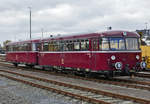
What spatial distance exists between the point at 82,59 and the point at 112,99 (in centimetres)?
724

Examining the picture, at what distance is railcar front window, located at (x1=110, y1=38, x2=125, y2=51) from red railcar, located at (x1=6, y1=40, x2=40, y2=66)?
33.8 feet

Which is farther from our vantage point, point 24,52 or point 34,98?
point 24,52

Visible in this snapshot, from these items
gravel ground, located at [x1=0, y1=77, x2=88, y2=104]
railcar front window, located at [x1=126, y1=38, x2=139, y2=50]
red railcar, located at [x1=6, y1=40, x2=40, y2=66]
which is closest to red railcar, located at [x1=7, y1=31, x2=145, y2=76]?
railcar front window, located at [x1=126, y1=38, x2=139, y2=50]

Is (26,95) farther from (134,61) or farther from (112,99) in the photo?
(134,61)

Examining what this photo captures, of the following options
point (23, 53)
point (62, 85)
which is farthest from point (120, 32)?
point (23, 53)

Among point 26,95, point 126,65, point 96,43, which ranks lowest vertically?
point 26,95

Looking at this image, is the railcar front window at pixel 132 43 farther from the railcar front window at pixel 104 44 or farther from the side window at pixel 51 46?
the side window at pixel 51 46

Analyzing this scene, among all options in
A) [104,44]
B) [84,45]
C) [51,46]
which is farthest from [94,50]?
[51,46]

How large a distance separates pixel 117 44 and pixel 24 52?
13811mm

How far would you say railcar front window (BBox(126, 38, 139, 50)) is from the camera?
15.2 m

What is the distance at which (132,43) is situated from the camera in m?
15.4

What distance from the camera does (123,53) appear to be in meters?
14.9

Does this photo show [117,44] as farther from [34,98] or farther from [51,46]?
[51,46]

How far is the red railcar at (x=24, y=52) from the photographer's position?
24431 millimetres
